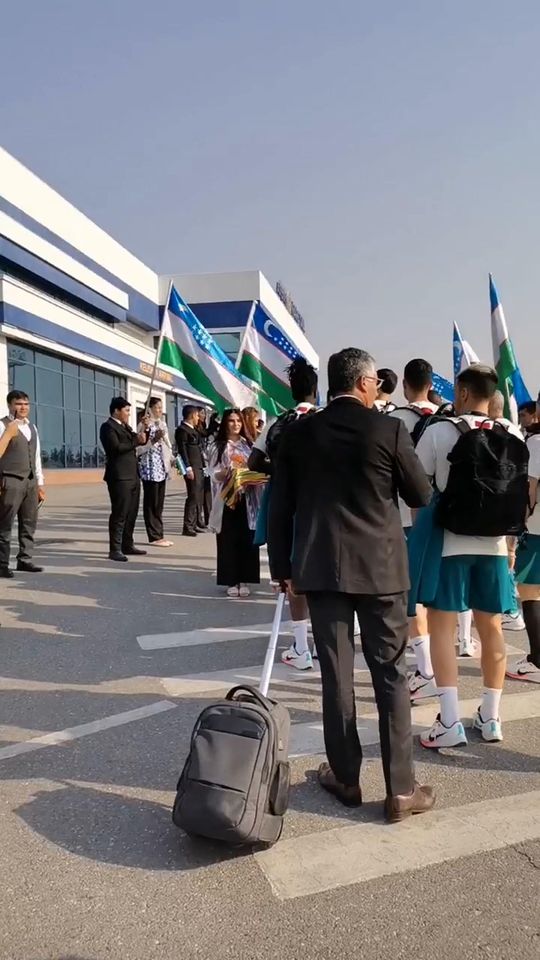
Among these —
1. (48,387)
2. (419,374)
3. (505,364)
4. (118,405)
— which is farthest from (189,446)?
(48,387)

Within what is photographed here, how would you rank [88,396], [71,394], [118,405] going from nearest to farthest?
[118,405]
[71,394]
[88,396]

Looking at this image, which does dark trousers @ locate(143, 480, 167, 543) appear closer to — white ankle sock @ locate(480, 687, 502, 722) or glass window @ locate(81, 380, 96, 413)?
white ankle sock @ locate(480, 687, 502, 722)

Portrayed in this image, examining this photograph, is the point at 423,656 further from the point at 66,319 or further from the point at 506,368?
the point at 66,319

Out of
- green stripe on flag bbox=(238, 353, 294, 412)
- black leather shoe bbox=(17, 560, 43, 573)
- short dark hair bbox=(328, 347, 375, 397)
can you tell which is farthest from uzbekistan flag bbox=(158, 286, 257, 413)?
short dark hair bbox=(328, 347, 375, 397)

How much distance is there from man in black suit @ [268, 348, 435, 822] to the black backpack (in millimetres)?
543

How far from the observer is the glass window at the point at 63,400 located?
28.8 metres

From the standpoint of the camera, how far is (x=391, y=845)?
117 inches

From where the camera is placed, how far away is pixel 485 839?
301 centimetres

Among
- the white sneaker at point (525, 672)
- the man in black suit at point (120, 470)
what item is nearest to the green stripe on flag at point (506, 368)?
the white sneaker at point (525, 672)

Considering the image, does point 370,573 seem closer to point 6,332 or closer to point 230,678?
point 230,678

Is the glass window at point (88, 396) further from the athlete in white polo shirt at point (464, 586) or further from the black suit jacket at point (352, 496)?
the black suit jacket at point (352, 496)

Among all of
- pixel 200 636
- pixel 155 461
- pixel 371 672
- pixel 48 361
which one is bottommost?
pixel 200 636

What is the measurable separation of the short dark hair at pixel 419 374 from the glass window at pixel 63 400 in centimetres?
2487

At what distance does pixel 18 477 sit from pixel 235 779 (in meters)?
6.42
